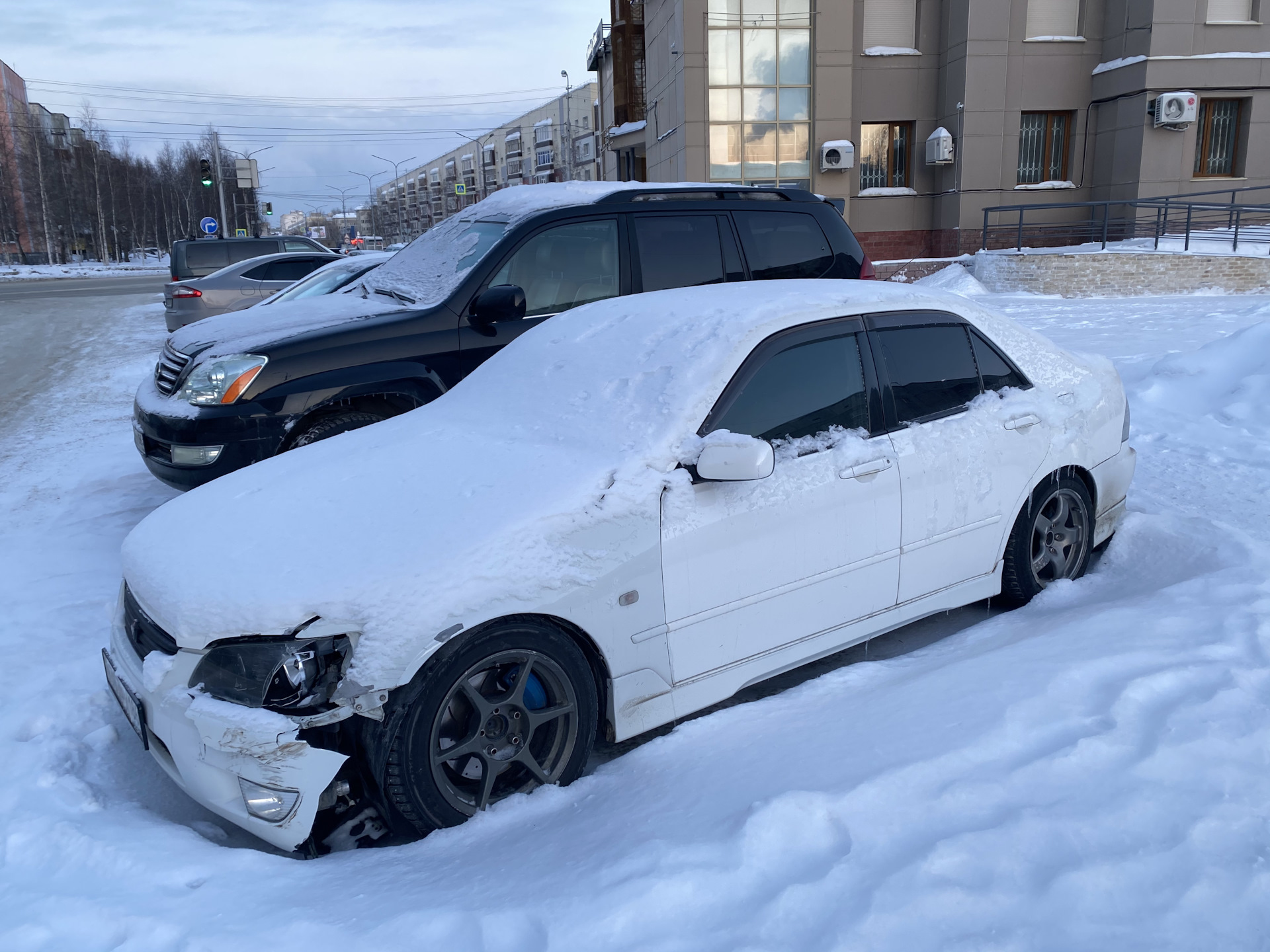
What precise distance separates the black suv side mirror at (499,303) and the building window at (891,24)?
22179 mm

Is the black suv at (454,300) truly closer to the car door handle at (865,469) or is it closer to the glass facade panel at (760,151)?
the car door handle at (865,469)

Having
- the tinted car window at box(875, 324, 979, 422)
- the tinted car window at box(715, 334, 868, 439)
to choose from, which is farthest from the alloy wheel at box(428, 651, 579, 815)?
Answer: the tinted car window at box(875, 324, 979, 422)

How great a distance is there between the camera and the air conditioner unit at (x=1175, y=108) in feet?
68.5

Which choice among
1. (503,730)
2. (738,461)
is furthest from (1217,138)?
(503,730)

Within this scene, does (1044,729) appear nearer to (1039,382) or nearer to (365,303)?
(1039,382)

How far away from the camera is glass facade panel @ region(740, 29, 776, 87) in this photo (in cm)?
2339

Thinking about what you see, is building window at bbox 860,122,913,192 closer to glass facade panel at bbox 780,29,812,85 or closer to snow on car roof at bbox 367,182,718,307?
glass facade panel at bbox 780,29,812,85

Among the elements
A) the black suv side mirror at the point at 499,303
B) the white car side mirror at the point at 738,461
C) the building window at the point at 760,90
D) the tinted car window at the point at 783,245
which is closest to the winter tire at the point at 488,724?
the white car side mirror at the point at 738,461

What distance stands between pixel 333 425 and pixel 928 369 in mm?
3209

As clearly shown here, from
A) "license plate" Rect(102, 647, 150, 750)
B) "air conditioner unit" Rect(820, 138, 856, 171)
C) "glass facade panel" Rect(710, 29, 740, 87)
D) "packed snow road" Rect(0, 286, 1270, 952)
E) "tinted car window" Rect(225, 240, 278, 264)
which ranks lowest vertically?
"packed snow road" Rect(0, 286, 1270, 952)

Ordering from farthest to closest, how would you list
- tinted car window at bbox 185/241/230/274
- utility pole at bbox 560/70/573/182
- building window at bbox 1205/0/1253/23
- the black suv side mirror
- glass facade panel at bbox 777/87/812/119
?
1. utility pole at bbox 560/70/573/182
2. glass facade panel at bbox 777/87/812/119
3. building window at bbox 1205/0/1253/23
4. tinted car window at bbox 185/241/230/274
5. the black suv side mirror

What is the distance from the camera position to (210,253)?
17.6 meters

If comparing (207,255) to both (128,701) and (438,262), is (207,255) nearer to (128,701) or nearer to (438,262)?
(438,262)

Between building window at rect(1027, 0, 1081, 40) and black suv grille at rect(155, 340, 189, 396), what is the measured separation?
23.4m
